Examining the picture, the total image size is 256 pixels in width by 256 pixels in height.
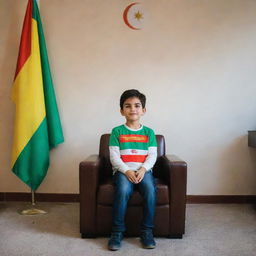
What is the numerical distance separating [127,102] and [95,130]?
0.80m

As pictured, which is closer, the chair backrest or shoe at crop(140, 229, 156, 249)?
shoe at crop(140, 229, 156, 249)

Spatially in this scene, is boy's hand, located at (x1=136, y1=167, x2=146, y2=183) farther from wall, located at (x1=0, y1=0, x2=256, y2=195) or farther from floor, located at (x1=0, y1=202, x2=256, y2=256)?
wall, located at (x1=0, y1=0, x2=256, y2=195)

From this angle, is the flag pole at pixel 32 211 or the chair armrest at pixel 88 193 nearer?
the chair armrest at pixel 88 193

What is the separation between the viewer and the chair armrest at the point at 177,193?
206cm

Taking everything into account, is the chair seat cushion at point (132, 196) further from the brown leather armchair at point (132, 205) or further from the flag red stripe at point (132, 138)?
the flag red stripe at point (132, 138)

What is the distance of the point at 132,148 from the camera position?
7.25 feet

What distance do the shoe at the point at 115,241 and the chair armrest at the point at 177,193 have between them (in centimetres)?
40

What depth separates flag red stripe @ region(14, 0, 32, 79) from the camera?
2631 mm

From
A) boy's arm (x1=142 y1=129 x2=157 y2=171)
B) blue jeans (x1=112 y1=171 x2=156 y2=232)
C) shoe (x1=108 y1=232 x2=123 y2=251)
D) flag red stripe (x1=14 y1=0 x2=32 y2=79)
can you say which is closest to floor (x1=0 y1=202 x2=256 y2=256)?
shoe (x1=108 y1=232 x2=123 y2=251)

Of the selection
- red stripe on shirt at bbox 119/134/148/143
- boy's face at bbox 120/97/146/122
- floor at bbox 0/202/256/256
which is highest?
boy's face at bbox 120/97/146/122

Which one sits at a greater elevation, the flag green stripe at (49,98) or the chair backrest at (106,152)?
the flag green stripe at (49,98)

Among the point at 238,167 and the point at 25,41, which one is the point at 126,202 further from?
the point at 25,41

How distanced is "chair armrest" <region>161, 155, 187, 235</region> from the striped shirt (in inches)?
7.5

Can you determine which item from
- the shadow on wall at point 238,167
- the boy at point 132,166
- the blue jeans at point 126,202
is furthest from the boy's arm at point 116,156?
the shadow on wall at point 238,167
